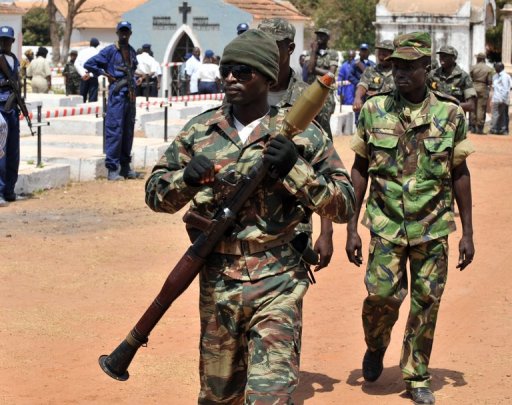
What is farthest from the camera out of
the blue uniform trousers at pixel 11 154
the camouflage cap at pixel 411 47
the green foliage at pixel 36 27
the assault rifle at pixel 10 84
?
the green foliage at pixel 36 27

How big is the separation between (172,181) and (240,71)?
530 millimetres

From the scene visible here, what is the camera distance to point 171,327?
8367 millimetres

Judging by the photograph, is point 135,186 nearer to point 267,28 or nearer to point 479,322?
point 479,322

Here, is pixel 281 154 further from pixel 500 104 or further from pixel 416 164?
pixel 500 104

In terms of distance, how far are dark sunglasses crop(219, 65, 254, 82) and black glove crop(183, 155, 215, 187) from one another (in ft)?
1.37

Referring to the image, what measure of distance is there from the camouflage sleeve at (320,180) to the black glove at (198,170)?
12.3 inches

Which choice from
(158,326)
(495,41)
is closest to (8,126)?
(158,326)

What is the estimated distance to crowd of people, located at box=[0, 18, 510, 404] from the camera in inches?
190

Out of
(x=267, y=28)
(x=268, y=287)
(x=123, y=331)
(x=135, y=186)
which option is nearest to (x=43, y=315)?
(x=123, y=331)

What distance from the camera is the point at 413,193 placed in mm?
6477

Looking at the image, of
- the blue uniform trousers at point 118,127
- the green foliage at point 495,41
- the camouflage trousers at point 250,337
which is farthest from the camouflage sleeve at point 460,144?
the green foliage at point 495,41

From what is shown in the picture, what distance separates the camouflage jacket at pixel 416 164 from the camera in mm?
6469

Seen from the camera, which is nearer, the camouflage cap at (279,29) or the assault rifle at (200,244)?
the assault rifle at (200,244)

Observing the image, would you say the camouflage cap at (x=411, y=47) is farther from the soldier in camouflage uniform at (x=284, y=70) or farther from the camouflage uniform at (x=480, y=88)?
the camouflage uniform at (x=480, y=88)
